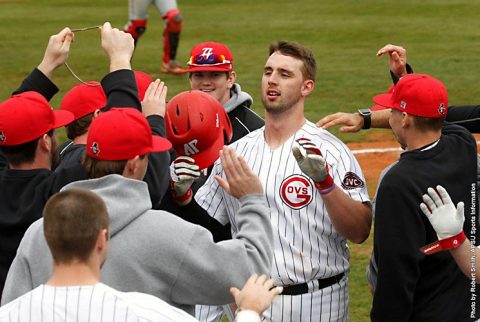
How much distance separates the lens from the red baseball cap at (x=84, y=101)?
5.44m

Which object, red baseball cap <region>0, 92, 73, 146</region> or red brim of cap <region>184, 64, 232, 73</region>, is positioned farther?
red brim of cap <region>184, 64, 232, 73</region>

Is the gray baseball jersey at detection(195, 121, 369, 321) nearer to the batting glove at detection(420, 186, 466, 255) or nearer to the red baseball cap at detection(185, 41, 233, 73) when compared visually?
the batting glove at detection(420, 186, 466, 255)

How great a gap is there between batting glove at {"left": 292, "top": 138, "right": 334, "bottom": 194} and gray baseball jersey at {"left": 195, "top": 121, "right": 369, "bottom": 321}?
9.7 inches

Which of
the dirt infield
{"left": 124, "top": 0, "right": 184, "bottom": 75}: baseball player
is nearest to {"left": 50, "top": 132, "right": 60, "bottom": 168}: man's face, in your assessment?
the dirt infield

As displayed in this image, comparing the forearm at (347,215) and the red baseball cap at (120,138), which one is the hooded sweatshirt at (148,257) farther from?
the forearm at (347,215)

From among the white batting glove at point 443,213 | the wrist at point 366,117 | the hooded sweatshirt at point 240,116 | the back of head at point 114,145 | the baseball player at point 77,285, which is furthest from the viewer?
the hooded sweatshirt at point 240,116

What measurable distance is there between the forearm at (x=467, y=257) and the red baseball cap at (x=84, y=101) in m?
1.98

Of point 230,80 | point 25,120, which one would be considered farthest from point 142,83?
point 230,80

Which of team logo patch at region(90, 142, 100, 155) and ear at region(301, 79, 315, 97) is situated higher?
team logo patch at region(90, 142, 100, 155)

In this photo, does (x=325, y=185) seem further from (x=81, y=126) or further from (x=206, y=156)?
(x=81, y=126)

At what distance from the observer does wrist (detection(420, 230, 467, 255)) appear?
4.68 metres

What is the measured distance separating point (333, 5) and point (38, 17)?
6.25 meters

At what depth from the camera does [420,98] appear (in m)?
5.14

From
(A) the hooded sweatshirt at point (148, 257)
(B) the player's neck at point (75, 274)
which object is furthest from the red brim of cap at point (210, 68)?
(B) the player's neck at point (75, 274)
